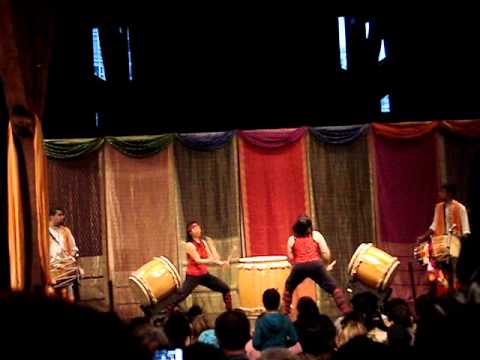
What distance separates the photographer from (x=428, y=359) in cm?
148

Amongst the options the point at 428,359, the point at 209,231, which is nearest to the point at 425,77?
the point at 209,231

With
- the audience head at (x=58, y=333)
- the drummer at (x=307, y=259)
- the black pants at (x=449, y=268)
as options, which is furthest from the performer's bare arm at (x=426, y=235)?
the audience head at (x=58, y=333)

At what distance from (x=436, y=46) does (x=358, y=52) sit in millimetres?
1958

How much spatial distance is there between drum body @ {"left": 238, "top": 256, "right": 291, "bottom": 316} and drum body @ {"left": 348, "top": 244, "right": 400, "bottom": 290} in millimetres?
916

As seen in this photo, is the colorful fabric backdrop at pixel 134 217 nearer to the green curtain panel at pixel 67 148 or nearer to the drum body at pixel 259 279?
the green curtain panel at pixel 67 148

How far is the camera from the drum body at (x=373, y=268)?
11.0 meters

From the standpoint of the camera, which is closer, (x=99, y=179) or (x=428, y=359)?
(x=428, y=359)

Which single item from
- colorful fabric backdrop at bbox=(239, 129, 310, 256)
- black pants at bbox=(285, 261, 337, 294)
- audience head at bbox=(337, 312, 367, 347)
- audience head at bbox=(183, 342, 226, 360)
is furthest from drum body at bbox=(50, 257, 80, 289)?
audience head at bbox=(183, 342, 226, 360)

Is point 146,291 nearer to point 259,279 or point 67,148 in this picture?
point 259,279

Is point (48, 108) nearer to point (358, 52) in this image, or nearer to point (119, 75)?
point (119, 75)

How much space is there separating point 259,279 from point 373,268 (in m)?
1.45

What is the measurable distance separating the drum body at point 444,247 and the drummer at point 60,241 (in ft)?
15.2

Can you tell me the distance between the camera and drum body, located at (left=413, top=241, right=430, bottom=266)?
11.6 m

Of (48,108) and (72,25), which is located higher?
(72,25)
